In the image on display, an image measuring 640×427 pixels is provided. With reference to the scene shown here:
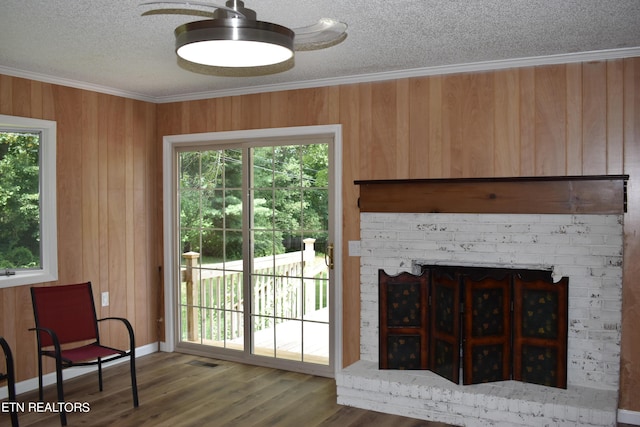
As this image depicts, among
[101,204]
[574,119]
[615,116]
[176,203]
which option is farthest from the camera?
[176,203]

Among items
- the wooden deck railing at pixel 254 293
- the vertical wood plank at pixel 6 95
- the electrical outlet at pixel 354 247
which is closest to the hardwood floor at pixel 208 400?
the wooden deck railing at pixel 254 293

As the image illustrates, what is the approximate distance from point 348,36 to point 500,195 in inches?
58.5

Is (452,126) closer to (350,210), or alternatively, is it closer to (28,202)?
(350,210)

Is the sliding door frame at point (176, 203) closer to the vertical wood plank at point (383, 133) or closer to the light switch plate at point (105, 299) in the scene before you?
the vertical wood plank at point (383, 133)

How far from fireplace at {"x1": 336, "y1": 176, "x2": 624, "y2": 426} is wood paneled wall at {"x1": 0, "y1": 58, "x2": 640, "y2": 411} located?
22cm

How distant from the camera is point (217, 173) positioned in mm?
5203

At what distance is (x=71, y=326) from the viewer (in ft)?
13.7

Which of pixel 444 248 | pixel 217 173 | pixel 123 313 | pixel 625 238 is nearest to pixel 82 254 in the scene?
Answer: pixel 123 313

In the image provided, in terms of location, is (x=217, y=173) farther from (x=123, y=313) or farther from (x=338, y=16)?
(x=338, y=16)

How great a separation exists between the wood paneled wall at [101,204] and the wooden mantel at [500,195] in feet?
7.43

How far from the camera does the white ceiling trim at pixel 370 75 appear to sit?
3.68 meters

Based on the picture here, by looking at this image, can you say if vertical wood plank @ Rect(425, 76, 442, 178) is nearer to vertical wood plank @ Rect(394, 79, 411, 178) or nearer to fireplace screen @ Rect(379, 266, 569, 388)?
vertical wood plank @ Rect(394, 79, 411, 178)

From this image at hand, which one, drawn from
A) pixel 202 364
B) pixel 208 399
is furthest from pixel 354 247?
pixel 202 364

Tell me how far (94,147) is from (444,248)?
10.1ft
